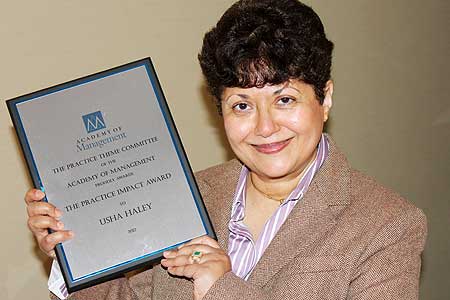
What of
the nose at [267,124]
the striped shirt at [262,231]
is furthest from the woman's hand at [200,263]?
the nose at [267,124]

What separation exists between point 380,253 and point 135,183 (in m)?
0.59

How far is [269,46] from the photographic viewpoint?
188 cm

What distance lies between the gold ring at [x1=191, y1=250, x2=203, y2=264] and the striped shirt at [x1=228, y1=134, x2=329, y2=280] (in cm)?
20

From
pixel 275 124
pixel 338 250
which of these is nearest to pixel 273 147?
pixel 275 124

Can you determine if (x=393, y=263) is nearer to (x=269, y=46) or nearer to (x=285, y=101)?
(x=285, y=101)

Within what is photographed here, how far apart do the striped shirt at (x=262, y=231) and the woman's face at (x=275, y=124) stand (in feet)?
0.15

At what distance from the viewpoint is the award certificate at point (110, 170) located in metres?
1.91

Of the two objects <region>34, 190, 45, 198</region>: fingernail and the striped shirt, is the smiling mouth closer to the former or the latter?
the striped shirt

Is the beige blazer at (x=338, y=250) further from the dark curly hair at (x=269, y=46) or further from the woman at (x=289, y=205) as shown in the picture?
the dark curly hair at (x=269, y=46)

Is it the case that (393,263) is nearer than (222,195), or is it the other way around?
(393,263)

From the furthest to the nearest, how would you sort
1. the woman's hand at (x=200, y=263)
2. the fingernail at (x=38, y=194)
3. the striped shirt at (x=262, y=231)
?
the striped shirt at (x=262, y=231) → the fingernail at (x=38, y=194) → the woman's hand at (x=200, y=263)

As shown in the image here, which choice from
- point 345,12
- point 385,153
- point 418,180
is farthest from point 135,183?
point 418,180

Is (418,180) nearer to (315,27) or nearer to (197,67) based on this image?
(197,67)

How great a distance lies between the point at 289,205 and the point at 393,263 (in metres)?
0.32
